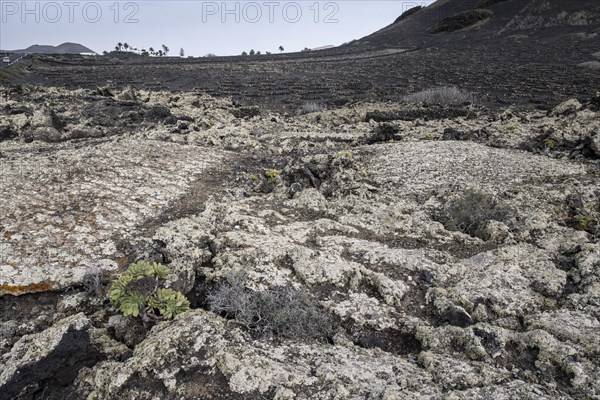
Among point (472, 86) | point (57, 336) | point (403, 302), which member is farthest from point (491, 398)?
point (472, 86)

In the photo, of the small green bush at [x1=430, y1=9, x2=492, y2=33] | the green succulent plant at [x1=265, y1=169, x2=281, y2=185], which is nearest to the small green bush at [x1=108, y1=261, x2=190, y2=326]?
the green succulent plant at [x1=265, y1=169, x2=281, y2=185]

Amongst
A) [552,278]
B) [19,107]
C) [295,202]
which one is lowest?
[552,278]

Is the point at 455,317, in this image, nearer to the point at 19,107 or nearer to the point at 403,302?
the point at 403,302

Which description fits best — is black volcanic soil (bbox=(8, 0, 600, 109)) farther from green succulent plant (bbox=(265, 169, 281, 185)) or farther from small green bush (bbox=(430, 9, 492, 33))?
green succulent plant (bbox=(265, 169, 281, 185))

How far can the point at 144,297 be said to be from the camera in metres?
3.49

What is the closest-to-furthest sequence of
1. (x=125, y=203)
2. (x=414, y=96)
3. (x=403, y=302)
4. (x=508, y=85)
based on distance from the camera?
1. (x=403, y=302)
2. (x=125, y=203)
3. (x=414, y=96)
4. (x=508, y=85)

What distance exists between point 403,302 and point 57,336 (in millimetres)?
3019

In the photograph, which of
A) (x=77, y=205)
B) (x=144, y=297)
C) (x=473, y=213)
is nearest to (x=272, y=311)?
(x=144, y=297)

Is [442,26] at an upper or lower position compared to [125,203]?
upper

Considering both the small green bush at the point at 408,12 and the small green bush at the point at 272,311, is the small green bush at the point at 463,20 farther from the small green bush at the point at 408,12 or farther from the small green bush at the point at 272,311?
the small green bush at the point at 272,311

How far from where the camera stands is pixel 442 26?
6222 cm

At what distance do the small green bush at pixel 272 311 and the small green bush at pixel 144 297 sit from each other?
0.32m

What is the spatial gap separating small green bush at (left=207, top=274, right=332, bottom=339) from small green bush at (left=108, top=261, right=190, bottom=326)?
0.32m

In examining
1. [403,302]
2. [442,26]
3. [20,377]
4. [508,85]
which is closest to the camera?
[20,377]
